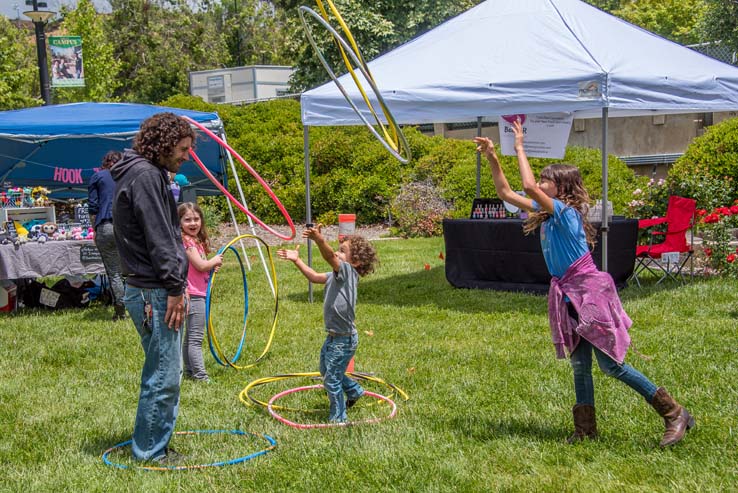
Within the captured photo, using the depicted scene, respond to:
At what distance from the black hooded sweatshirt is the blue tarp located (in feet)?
19.9

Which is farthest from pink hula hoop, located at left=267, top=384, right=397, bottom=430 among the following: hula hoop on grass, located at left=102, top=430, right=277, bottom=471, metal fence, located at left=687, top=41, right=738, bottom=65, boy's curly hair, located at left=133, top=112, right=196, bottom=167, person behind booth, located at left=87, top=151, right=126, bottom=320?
metal fence, located at left=687, top=41, right=738, bottom=65

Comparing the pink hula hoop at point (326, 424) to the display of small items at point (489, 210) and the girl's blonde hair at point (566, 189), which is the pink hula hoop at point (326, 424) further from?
the display of small items at point (489, 210)

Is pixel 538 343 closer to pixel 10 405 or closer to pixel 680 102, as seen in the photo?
pixel 680 102

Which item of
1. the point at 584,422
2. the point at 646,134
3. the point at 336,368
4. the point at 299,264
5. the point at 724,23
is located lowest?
the point at 584,422

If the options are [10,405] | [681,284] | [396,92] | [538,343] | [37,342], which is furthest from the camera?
[681,284]

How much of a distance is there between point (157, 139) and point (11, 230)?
21.5 feet

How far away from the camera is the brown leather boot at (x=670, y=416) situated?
14.3 feet

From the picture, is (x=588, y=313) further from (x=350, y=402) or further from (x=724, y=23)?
(x=724, y=23)

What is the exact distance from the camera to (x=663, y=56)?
9.05 m

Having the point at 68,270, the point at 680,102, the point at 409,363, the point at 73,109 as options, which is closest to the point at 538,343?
the point at 409,363

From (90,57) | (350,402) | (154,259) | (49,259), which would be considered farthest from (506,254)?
(90,57)

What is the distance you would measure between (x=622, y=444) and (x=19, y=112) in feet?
29.7

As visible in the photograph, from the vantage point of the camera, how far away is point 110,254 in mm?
8867

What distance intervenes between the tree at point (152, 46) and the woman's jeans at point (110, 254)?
101ft
